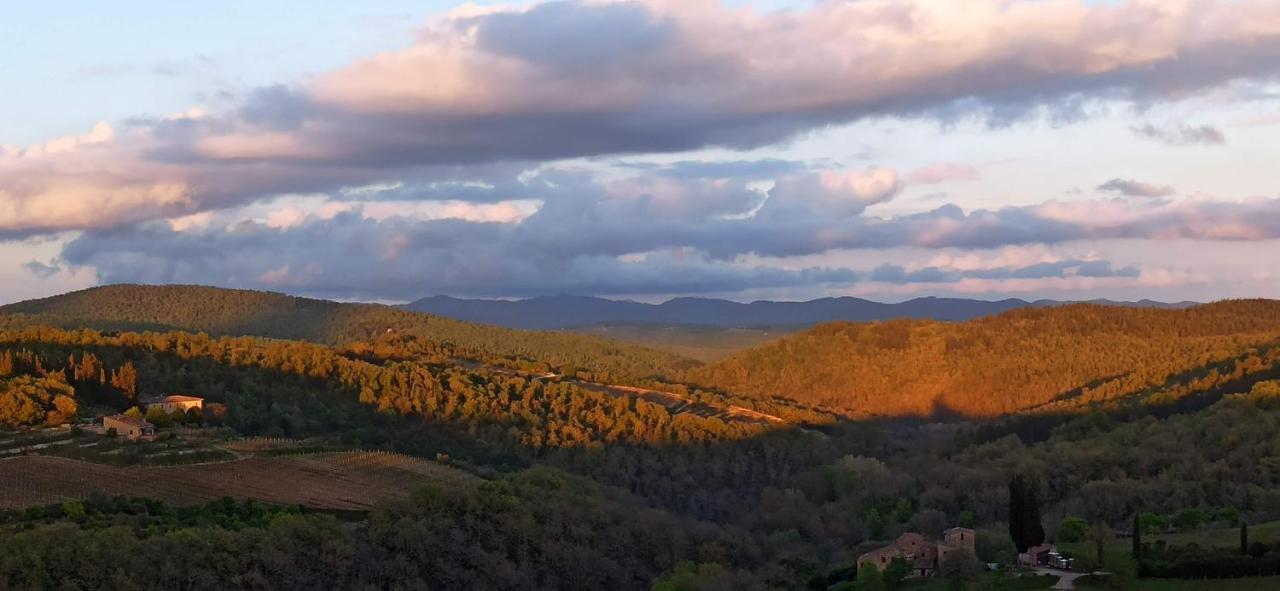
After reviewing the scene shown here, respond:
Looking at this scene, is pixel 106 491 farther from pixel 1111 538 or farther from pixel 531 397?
pixel 531 397

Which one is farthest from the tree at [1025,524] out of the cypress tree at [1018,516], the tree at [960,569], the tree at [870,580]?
the tree at [870,580]

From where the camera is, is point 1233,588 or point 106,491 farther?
point 106,491

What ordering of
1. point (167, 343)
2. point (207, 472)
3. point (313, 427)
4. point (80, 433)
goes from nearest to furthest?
point (207, 472)
point (80, 433)
point (313, 427)
point (167, 343)

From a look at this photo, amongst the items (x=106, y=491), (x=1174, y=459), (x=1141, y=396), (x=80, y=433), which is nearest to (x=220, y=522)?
(x=106, y=491)

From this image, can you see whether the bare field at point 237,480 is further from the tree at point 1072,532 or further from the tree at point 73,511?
the tree at point 1072,532

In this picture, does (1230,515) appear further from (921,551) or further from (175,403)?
(175,403)

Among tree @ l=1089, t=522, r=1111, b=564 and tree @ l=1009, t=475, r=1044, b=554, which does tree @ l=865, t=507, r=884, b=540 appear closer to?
tree @ l=1089, t=522, r=1111, b=564
